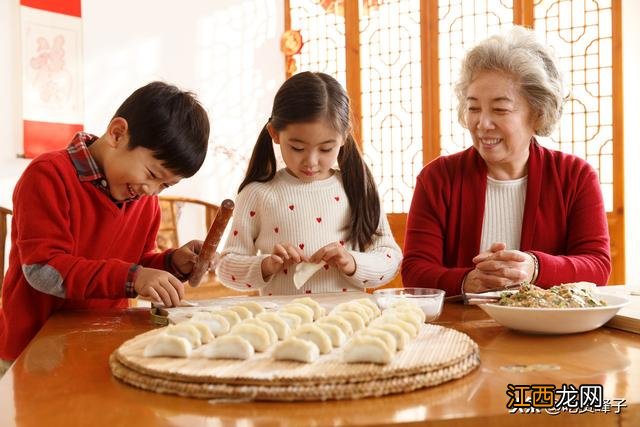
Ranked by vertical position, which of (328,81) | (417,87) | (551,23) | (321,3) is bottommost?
(328,81)

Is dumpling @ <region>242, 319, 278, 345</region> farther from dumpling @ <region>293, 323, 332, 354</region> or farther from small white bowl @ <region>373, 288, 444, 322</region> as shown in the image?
small white bowl @ <region>373, 288, 444, 322</region>

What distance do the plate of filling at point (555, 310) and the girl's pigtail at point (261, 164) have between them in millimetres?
926

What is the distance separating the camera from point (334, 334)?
0.92 m

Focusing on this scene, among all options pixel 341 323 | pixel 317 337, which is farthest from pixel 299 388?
pixel 341 323

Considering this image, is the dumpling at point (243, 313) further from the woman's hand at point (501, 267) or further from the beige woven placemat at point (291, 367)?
the woman's hand at point (501, 267)

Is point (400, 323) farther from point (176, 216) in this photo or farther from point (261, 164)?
point (176, 216)

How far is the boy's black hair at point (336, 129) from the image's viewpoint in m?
1.78

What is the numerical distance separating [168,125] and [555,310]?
88 cm

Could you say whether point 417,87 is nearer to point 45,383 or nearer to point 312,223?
point 312,223

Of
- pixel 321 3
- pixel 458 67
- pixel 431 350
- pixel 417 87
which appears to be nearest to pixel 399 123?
pixel 417 87

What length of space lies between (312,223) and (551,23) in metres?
3.00

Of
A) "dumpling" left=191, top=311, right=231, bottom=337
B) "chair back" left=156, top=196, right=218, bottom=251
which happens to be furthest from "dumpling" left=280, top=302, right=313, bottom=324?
"chair back" left=156, top=196, right=218, bottom=251

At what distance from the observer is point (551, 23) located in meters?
4.29

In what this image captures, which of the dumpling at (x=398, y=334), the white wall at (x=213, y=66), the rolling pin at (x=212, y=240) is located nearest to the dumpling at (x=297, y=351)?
the dumpling at (x=398, y=334)
